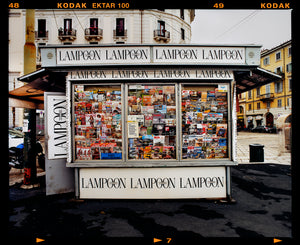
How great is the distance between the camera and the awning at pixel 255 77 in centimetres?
428

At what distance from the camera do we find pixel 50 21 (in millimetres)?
25219

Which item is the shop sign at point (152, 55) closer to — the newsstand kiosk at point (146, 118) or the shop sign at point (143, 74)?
the newsstand kiosk at point (146, 118)

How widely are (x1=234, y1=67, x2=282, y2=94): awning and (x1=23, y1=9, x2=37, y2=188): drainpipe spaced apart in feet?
18.4

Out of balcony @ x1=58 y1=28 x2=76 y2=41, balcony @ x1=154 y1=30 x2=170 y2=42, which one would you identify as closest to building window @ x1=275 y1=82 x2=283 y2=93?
balcony @ x1=154 y1=30 x2=170 y2=42


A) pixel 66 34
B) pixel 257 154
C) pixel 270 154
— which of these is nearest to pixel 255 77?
pixel 257 154

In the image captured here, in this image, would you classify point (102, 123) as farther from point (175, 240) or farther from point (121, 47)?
point (175, 240)

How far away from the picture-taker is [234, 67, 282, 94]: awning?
4.28 metres

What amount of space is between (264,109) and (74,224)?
44838 millimetres

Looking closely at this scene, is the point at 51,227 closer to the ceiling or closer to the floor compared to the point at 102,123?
closer to the floor

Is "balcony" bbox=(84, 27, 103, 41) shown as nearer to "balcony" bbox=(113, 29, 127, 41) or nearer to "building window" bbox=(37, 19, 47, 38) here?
→ "balcony" bbox=(113, 29, 127, 41)

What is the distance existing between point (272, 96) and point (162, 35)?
2723cm

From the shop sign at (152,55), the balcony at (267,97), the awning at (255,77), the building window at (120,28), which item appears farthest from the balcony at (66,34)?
the balcony at (267,97)

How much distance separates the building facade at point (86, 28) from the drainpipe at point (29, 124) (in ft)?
69.0
